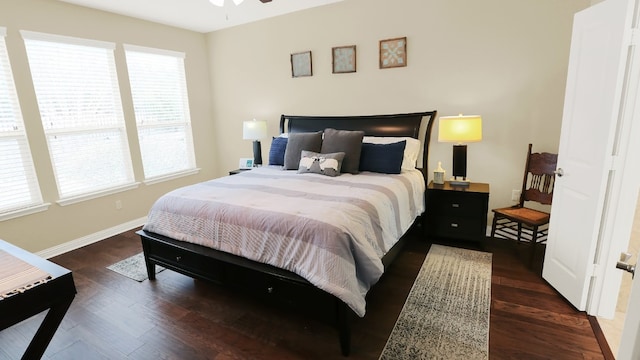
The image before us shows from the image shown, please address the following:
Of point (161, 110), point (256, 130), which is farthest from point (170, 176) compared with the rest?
point (256, 130)

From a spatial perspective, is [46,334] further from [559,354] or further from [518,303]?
[518,303]

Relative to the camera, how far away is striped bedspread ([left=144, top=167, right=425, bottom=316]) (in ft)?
5.82

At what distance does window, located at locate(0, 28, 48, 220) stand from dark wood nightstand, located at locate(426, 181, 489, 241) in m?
4.04

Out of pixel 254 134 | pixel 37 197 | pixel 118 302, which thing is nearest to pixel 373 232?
pixel 118 302

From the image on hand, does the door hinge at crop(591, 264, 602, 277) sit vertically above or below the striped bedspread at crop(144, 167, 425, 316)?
below

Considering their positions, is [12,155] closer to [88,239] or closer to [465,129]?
[88,239]

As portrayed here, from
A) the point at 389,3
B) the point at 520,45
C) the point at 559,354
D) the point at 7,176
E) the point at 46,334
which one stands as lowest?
the point at 559,354

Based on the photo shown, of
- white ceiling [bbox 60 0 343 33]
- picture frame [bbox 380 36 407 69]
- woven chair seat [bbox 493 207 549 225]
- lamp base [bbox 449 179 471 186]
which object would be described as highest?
white ceiling [bbox 60 0 343 33]

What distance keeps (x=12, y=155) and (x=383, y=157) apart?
3.59 m

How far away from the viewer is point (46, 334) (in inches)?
52.6

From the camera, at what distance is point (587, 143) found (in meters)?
2.05

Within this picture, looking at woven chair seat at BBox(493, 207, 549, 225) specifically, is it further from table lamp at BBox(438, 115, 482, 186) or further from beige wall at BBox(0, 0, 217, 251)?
beige wall at BBox(0, 0, 217, 251)

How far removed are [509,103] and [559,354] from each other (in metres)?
2.25

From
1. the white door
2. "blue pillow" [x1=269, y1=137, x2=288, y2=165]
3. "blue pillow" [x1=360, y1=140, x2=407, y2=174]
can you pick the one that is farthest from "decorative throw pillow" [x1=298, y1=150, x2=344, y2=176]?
the white door
